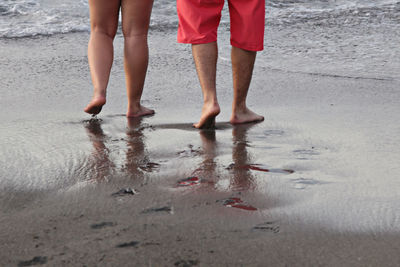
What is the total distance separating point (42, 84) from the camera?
356 centimetres

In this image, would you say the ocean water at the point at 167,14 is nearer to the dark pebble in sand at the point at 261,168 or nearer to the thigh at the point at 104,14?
the thigh at the point at 104,14

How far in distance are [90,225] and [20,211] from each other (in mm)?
232

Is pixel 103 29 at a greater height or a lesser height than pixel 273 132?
greater

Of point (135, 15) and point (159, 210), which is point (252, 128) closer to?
point (135, 15)

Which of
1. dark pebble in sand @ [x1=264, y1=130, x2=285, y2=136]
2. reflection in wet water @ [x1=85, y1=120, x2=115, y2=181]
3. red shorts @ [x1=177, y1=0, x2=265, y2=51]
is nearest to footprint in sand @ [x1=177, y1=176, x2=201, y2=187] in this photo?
reflection in wet water @ [x1=85, y1=120, x2=115, y2=181]

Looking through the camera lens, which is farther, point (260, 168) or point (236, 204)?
point (260, 168)

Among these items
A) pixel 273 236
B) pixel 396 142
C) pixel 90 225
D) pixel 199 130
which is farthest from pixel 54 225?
pixel 396 142

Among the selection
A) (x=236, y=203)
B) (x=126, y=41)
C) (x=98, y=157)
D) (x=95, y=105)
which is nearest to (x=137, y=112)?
(x=95, y=105)

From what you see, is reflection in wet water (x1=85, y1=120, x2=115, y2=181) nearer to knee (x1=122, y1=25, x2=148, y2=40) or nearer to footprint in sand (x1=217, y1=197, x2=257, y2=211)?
footprint in sand (x1=217, y1=197, x2=257, y2=211)

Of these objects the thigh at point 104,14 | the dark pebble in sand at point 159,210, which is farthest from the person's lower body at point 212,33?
the dark pebble in sand at point 159,210

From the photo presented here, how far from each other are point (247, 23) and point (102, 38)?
2.63 feet

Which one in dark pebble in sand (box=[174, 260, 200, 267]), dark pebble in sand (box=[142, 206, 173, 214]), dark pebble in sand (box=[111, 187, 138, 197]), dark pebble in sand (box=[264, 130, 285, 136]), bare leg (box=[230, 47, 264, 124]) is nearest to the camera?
dark pebble in sand (box=[174, 260, 200, 267])

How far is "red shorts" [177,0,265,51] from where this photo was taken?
256 cm

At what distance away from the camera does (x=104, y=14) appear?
2740mm
